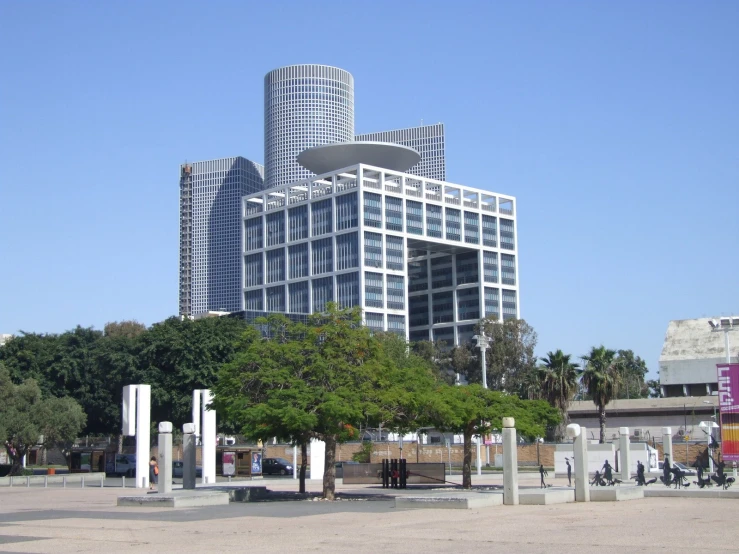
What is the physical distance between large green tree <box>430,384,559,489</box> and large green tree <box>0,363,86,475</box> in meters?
30.5

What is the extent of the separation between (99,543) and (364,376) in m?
15.4

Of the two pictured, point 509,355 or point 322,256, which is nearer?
point 509,355

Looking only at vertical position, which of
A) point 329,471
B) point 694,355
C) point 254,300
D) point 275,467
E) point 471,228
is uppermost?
point 471,228

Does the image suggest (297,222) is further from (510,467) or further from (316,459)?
(510,467)

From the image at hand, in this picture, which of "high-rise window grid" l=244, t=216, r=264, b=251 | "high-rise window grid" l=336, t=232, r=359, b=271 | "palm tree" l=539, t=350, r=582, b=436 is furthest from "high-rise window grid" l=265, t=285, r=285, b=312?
"palm tree" l=539, t=350, r=582, b=436

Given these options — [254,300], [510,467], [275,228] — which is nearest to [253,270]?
[254,300]

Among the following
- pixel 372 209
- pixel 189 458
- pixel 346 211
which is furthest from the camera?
pixel 346 211

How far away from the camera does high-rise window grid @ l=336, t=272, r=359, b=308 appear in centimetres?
15788

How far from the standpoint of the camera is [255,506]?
31.3 meters

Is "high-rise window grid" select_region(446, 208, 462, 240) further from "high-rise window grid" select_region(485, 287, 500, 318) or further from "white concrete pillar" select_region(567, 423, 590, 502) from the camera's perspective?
"white concrete pillar" select_region(567, 423, 590, 502)

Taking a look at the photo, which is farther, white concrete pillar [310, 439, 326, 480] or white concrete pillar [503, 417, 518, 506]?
white concrete pillar [310, 439, 326, 480]

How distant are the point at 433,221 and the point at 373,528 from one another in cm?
14751

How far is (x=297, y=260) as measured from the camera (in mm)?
168250

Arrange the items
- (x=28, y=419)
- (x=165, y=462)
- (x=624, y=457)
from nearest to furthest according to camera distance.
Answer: (x=165, y=462) < (x=624, y=457) < (x=28, y=419)
